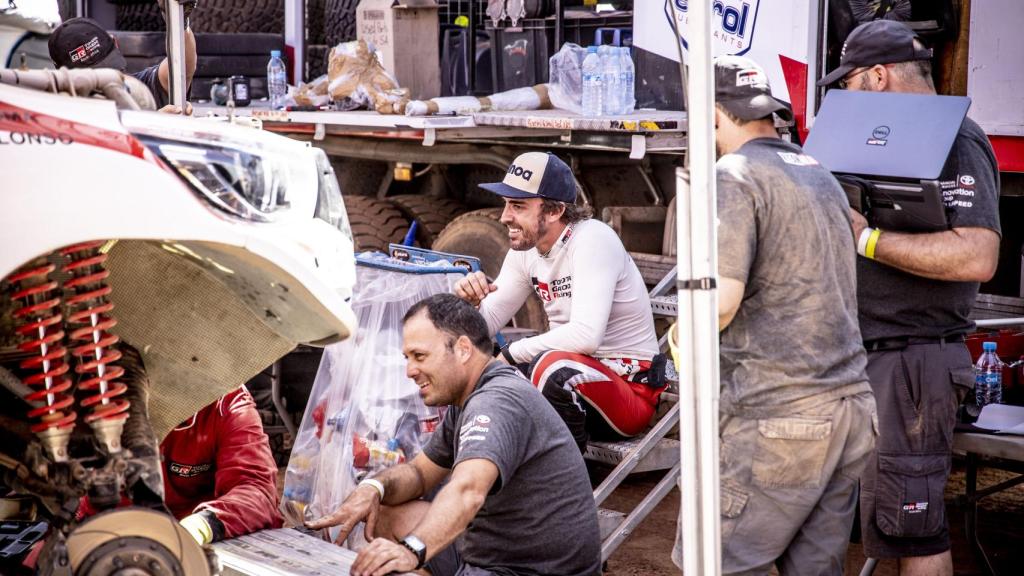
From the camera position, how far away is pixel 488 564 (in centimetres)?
365

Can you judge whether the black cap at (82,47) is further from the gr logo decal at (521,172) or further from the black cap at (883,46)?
the black cap at (883,46)

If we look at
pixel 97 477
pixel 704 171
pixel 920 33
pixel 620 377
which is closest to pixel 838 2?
pixel 920 33

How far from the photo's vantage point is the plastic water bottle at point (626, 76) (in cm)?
715

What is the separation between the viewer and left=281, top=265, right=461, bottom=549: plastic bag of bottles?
4.97 metres

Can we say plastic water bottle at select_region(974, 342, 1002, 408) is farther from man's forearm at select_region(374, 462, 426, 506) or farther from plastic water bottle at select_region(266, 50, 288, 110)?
plastic water bottle at select_region(266, 50, 288, 110)

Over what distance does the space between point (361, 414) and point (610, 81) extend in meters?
2.91

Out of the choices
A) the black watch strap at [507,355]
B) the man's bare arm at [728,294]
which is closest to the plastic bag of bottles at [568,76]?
the black watch strap at [507,355]

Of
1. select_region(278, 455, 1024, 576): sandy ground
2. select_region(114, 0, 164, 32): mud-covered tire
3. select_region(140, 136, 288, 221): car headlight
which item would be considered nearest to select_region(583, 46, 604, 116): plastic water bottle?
select_region(278, 455, 1024, 576): sandy ground

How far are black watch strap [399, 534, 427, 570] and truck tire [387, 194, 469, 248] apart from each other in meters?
5.26

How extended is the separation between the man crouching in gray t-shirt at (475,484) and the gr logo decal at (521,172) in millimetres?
1425

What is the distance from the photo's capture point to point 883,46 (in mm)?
4203

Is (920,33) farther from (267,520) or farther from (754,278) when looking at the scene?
(267,520)

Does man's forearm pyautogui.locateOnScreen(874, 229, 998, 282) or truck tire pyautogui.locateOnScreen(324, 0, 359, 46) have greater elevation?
truck tire pyautogui.locateOnScreen(324, 0, 359, 46)

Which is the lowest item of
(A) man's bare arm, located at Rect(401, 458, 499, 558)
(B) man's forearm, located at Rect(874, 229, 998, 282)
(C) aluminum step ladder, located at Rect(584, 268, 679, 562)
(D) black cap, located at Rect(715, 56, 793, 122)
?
(C) aluminum step ladder, located at Rect(584, 268, 679, 562)
